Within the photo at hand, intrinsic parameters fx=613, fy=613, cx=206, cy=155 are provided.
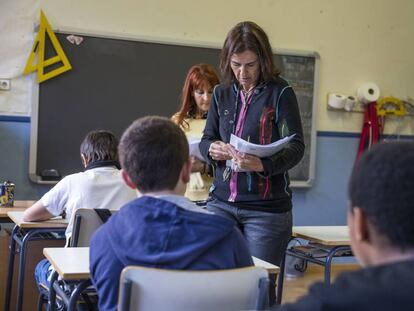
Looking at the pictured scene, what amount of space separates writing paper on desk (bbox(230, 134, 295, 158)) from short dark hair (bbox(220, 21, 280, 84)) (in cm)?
28

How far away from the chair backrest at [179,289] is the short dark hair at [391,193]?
2.01ft

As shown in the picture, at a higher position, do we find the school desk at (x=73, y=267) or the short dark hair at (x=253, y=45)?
the short dark hair at (x=253, y=45)

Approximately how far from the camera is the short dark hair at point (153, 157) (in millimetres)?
1537

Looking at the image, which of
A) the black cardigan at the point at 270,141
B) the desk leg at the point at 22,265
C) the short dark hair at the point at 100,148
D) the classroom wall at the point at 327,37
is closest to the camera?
the black cardigan at the point at 270,141

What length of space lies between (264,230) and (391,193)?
1.54 m

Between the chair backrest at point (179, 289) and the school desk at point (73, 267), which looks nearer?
the chair backrest at point (179, 289)

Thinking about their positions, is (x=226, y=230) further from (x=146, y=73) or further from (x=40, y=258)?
(x=146, y=73)

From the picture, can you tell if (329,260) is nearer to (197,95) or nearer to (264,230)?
(264,230)

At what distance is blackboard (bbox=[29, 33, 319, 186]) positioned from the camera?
449 cm

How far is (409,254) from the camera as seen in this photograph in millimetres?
843

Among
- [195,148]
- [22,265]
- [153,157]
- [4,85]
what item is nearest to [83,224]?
[195,148]

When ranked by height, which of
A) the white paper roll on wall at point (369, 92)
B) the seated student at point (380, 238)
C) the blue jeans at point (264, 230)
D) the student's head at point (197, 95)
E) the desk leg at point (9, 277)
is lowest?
the desk leg at point (9, 277)

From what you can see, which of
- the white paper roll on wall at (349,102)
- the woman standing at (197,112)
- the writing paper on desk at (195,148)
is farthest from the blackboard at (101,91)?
the writing paper on desk at (195,148)

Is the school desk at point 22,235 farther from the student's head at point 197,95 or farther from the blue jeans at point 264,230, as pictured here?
the blue jeans at point 264,230
